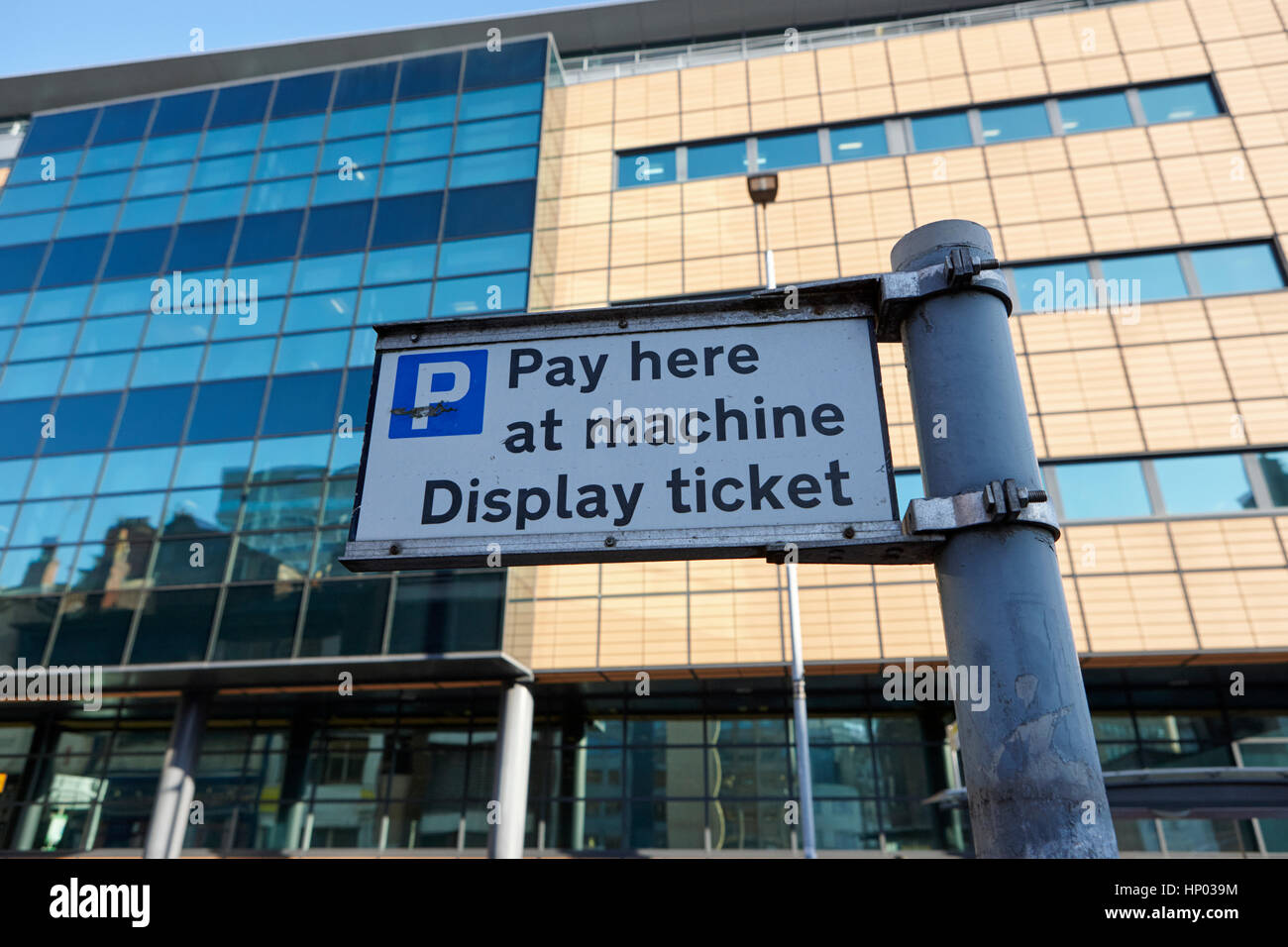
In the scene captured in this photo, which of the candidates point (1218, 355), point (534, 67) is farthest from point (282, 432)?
point (1218, 355)

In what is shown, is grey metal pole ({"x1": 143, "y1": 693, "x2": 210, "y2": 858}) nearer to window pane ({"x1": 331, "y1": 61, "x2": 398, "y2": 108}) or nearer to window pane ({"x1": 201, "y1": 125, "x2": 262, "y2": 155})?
window pane ({"x1": 201, "y1": 125, "x2": 262, "y2": 155})

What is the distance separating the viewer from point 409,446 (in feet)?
7.48

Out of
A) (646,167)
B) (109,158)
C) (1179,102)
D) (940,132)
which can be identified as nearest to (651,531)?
(646,167)

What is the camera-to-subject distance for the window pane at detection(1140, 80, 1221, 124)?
695 inches

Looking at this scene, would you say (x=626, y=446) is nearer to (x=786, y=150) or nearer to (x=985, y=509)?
(x=985, y=509)

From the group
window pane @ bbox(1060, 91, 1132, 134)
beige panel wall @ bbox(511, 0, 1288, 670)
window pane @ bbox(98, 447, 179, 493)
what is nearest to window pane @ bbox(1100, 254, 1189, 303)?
beige panel wall @ bbox(511, 0, 1288, 670)

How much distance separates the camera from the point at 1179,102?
1781 cm

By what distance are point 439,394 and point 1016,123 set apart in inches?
803

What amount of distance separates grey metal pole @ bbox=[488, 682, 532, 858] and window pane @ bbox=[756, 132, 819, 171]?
13976mm

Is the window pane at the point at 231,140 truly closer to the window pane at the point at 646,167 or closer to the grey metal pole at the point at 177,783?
the window pane at the point at 646,167

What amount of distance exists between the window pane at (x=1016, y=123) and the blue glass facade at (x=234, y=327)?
36.2ft

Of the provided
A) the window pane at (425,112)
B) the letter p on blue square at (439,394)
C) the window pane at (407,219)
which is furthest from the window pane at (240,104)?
the letter p on blue square at (439,394)

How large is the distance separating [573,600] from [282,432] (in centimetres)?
740
